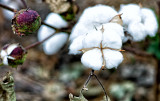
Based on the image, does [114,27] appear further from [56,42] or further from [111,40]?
[56,42]

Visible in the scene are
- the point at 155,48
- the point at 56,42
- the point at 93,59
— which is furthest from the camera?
the point at 155,48

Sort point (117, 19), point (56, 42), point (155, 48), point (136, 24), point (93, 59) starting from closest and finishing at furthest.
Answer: point (93, 59)
point (117, 19)
point (136, 24)
point (56, 42)
point (155, 48)

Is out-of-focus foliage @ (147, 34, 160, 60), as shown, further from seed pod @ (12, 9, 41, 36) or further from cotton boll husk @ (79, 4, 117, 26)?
seed pod @ (12, 9, 41, 36)

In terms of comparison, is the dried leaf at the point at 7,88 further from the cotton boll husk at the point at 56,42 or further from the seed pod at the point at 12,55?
the cotton boll husk at the point at 56,42

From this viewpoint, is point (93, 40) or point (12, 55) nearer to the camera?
point (93, 40)

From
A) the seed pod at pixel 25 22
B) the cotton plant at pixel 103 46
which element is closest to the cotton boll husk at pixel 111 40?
the cotton plant at pixel 103 46

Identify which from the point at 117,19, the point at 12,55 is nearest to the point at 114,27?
the point at 117,19
